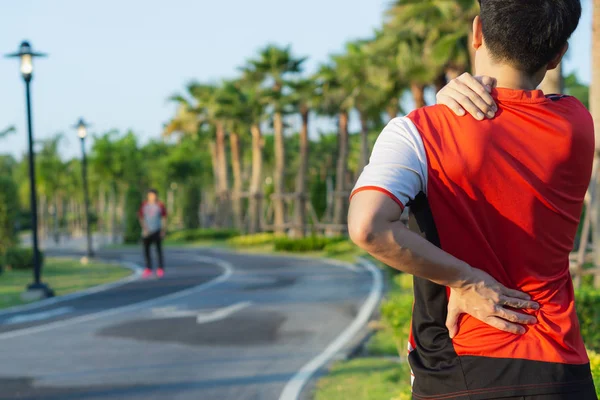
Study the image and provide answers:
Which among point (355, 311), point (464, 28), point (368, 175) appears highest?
point (464, 28)

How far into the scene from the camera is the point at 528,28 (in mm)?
2203

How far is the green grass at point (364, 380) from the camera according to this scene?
292 inches

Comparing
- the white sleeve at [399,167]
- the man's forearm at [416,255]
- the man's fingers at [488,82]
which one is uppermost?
the man's fingers at [488,82]

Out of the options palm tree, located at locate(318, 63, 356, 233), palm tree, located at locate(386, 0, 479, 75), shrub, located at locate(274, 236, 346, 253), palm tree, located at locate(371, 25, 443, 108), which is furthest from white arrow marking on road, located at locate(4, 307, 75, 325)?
palm tree, located at locate(318, 63, 356, 233)

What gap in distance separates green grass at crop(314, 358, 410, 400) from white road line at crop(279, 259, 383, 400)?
0.57 ft

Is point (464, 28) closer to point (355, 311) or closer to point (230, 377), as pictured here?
point (355, 311)

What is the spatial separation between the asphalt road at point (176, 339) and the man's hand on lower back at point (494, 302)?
539 centimetres

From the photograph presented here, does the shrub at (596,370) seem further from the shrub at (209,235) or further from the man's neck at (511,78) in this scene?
the shrub at (209,235)

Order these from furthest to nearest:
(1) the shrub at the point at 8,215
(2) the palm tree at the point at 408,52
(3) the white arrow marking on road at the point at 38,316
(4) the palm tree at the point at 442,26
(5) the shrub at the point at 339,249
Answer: (5) the shrub at the point at 339,249 → (2) the palm tree at the point at 408,52 → (4) the palm tree at the point at 442,26 → (1) the shrub at the point at 8,215 → (3) the white arrow marking on road at the point at 38,316

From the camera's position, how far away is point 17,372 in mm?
8773

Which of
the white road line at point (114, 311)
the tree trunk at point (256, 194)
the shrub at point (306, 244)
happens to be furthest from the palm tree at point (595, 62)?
the tree trunk at point (256, 194)

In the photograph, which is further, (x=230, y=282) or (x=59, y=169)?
(x=59, y=169)

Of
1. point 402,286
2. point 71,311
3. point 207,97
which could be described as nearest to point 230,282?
point 402,286

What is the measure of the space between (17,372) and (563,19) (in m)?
7.73
